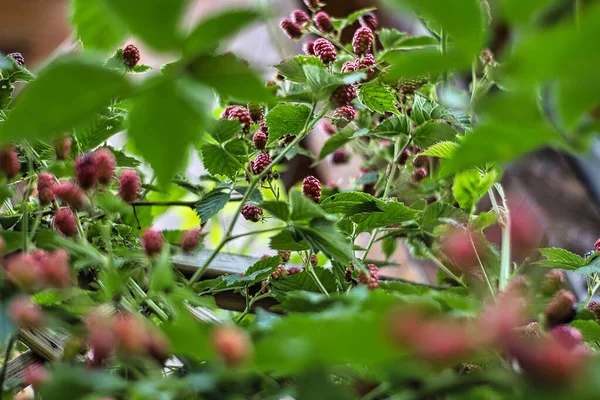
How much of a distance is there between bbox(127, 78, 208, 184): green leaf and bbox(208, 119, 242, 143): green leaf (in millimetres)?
322

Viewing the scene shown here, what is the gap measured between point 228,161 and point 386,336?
458 mm

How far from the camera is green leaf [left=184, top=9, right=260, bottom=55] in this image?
1.01 ft

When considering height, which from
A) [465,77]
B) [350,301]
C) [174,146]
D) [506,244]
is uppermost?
[174,146]

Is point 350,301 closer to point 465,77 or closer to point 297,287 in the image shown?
point 297,287

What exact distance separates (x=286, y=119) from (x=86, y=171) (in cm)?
26

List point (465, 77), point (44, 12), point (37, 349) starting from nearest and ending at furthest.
Result: point (37, 349)
point (465, 77)
point (44, 12)

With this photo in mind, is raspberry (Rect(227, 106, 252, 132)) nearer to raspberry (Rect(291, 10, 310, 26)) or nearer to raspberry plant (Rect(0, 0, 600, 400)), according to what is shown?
raspberry plant (Rect(0, 0, 600, 400))

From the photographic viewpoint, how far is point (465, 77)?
1.42 metres

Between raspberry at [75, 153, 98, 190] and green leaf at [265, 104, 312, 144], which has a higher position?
raspberry at [75, 153, 98, 190]

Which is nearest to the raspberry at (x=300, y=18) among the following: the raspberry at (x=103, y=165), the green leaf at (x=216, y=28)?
the raspberry at (x=103, y=165)

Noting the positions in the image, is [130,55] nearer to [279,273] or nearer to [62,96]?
[279,273]

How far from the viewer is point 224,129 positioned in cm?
67

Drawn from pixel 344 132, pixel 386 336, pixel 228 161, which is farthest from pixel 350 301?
pixel 344 132

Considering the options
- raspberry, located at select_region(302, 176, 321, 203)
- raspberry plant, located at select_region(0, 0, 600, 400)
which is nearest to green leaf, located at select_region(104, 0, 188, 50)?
raspberry plant, located at select_region(0, 0, 600, 400)
